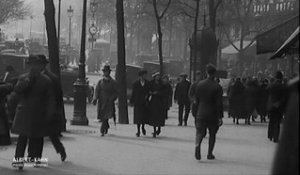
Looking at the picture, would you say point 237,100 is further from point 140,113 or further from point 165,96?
point 140,113

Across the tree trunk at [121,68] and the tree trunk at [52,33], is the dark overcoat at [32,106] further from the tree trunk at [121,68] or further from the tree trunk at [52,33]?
the tree trunk at [121,68]

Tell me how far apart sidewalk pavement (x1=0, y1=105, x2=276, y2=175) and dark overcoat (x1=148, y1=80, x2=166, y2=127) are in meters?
0.39

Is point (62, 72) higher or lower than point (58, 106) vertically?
lower

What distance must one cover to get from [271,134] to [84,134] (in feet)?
14.4

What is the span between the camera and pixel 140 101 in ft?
57.6

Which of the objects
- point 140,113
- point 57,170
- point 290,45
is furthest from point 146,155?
point 140,113

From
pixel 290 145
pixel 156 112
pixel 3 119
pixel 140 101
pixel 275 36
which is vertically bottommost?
pixel 156 112

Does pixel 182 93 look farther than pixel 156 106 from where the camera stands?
Yes

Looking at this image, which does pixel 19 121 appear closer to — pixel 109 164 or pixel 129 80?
pixel 109 164

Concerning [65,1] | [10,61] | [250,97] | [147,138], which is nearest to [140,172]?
[147,138]

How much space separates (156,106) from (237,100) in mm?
8513

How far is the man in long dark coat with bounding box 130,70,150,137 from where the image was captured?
57.2 ft

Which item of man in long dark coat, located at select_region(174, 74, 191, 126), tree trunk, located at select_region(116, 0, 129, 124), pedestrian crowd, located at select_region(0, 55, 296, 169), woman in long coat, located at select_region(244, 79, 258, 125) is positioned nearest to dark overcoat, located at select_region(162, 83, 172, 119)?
pedestrian crowd, located at select_region(0, 55, 296, 169)

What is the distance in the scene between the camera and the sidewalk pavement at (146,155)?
10.9 m
